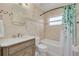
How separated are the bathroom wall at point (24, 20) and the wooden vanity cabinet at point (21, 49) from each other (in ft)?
0.43

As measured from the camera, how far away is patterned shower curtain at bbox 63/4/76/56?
1.43 metres

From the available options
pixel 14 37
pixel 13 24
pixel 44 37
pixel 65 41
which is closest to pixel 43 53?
pixel 44 37

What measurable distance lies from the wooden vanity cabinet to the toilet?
5cm

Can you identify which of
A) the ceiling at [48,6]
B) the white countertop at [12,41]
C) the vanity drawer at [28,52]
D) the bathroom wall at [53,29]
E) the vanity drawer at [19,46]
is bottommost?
the vanity drawer at [28,52]

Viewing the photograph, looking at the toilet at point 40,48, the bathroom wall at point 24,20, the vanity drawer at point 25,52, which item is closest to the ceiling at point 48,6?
the bathroom wall at point 24,20

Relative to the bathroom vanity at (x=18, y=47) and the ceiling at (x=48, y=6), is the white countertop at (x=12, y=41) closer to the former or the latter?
the bathroom vanity at (x=18, y=47)

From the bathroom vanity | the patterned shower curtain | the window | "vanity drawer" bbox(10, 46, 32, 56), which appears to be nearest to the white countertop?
the bathroom vanity

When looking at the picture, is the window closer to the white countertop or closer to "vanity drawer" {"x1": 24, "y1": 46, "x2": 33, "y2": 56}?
the white countertop

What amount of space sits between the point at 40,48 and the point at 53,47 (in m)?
0.17

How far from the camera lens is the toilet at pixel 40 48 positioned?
146 cm

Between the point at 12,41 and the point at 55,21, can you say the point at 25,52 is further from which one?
the point at 55,21

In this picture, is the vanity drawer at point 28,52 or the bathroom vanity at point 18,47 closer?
the bathroom vanity at point 18,47

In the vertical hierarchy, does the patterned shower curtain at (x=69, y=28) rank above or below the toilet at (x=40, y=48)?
above

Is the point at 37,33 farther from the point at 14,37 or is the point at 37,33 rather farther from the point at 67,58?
the point at 67,58
